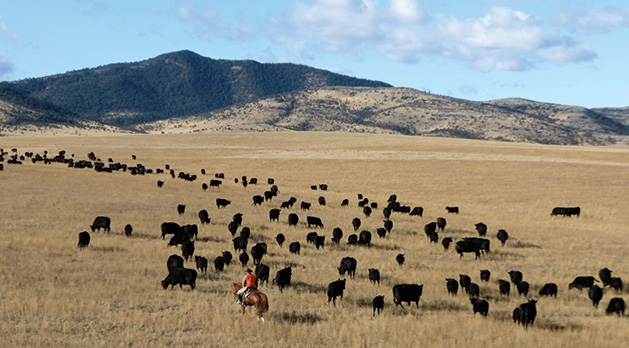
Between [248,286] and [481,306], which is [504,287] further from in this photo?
[248,286]

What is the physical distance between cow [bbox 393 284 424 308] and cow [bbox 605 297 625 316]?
237 inches

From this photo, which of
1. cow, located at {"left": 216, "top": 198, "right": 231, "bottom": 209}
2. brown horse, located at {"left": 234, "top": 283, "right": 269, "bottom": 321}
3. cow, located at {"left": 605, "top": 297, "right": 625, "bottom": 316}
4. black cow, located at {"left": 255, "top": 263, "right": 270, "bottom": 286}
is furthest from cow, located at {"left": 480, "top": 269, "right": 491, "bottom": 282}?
cow, located at {"left": 216, "top": 198, "right": 231, "bottom": 209}

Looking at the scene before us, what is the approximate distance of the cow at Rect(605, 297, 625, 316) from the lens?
19891 millimetres

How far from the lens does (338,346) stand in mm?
14852

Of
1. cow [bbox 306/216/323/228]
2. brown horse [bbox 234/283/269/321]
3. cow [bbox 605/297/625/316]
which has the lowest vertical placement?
cow [bbox 605/297/625/316]

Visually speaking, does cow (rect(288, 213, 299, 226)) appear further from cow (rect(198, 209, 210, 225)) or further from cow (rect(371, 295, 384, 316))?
cow (rect(371, 295, 384, 316))

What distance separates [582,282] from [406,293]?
735 cm

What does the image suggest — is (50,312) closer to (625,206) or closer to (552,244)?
(552,244)

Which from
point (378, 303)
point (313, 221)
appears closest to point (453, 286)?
point (378, 303)

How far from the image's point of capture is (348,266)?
22484 mm

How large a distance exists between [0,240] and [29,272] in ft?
19.4

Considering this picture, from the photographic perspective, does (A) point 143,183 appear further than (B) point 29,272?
Yes

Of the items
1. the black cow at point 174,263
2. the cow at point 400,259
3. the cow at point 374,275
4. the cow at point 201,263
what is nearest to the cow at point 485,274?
the cow at point 400,259

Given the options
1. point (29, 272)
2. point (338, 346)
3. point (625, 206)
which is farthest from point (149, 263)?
point (625, 206)
